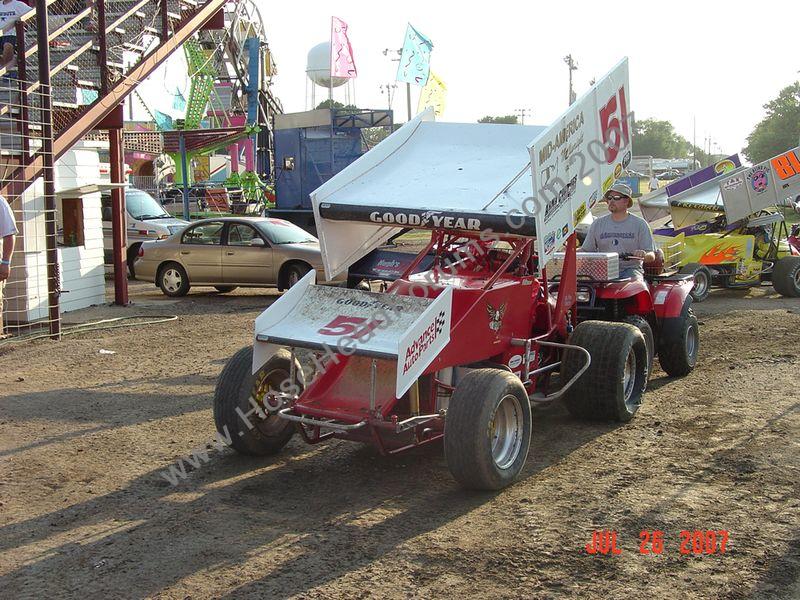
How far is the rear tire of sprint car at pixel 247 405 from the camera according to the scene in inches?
252

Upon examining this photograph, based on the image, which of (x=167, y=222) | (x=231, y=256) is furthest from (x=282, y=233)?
(x=167, y=222)

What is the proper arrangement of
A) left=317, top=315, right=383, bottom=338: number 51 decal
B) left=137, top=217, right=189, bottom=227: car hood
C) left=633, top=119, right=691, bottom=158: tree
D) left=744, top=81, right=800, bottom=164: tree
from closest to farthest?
left=317, top=315, right=383, bottom=338: number 51 decal
left=137, top=217, right=189, bottom=227: car hood
left=744, top=81, right=800, bottom=164: tree
left=633, top=119, right=691, bottom=158: tree

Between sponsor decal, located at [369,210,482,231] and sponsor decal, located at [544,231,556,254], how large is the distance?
505 mm

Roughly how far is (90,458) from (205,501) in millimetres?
1416

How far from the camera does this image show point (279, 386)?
6.74m

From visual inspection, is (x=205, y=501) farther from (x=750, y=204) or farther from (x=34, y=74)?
(x=750, y=204)

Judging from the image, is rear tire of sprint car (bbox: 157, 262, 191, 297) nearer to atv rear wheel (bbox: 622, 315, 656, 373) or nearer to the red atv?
the red atv

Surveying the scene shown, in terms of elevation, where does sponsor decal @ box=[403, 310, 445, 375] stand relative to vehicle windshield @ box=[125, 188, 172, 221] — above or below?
below

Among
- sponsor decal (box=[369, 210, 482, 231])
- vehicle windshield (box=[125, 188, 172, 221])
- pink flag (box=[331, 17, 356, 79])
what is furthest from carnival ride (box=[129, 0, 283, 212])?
sponsor decal (box=[369, 210, 482, 231])

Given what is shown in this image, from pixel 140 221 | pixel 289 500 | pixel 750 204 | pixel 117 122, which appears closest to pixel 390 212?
pixel 289 500

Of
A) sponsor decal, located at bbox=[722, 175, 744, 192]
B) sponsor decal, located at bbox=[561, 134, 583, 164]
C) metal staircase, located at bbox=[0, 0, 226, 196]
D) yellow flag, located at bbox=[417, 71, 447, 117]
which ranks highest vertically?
yellow flag, located at bbox=[417, 71, 447, 117]

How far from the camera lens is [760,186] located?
14.9 m

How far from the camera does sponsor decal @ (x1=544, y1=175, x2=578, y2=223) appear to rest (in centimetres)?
648
